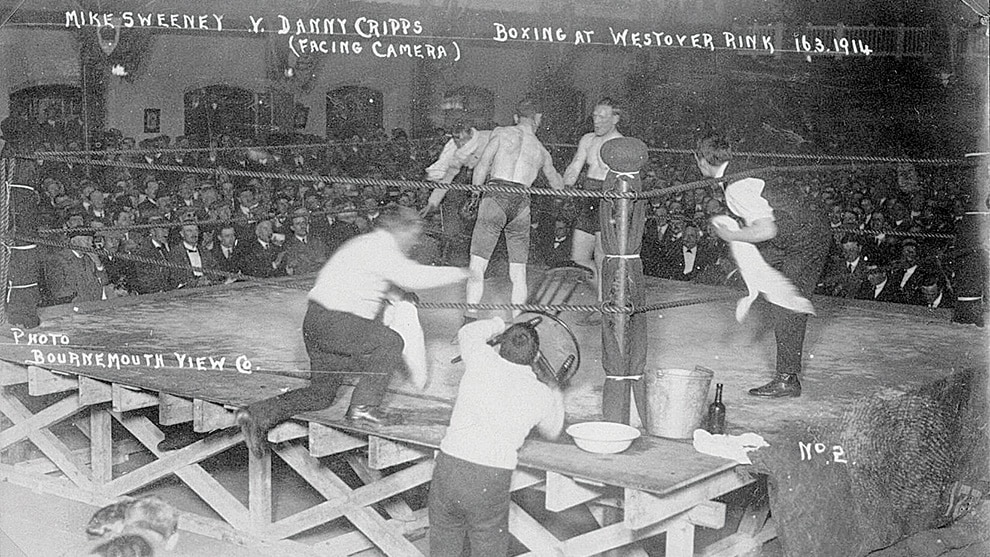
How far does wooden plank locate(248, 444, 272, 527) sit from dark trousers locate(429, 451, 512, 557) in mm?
1354

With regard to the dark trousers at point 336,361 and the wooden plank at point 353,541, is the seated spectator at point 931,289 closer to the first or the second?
the wooden plank at point 353,541

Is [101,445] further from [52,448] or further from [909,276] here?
[909,276]

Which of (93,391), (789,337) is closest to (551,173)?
(789,337)

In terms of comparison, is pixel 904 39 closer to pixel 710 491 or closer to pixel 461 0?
pixel 461 0

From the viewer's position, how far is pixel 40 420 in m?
5.68

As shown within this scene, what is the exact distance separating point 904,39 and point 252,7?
30.7 feet

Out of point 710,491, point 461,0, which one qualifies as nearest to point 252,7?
point 461,0

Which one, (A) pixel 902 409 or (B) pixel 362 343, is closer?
(B) pixel 362 343

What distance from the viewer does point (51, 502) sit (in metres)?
5.65

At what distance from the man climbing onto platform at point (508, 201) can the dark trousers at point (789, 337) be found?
1524mm

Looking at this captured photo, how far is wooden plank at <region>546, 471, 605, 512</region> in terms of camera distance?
3771mm

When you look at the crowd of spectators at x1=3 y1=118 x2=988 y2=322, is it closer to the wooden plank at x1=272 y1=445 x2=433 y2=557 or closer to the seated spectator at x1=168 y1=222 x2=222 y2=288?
the seated spectator at x1=168 y1=222 x2=222 y2=288

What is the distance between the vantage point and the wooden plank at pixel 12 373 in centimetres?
532

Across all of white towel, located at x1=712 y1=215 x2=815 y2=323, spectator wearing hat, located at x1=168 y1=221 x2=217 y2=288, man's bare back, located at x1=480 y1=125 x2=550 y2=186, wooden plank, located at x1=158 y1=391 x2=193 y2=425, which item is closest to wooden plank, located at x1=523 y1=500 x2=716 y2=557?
white towel, located at x1=712 y1=215 x2=815 y2=323
